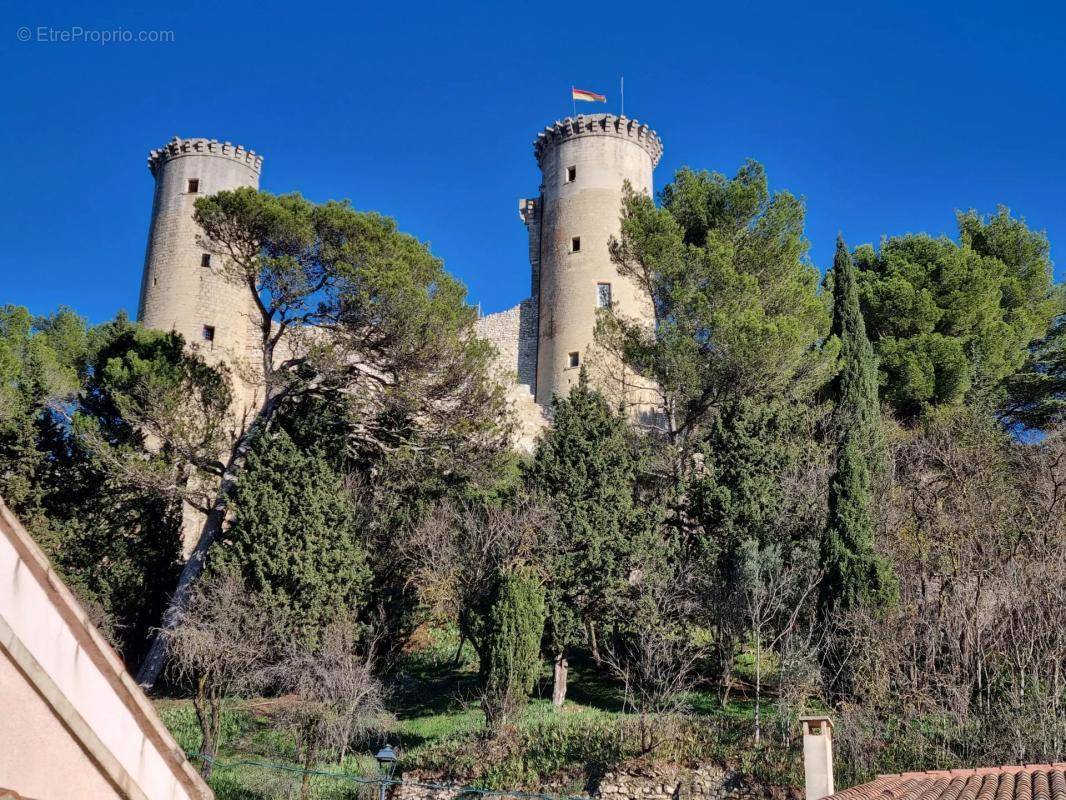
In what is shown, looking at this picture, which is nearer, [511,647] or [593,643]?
[511,647]

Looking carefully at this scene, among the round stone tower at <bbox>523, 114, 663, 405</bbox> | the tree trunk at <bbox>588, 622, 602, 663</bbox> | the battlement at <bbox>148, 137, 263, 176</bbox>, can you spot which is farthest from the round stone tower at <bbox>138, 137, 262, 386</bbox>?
the tree trunk at <bbox>588, 622, 602, 663</bbox>

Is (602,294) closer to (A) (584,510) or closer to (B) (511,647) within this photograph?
(A) (584,510)

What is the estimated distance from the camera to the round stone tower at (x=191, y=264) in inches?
1095

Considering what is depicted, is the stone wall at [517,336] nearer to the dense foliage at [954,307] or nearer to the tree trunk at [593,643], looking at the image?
the dense foliage at [954,307]

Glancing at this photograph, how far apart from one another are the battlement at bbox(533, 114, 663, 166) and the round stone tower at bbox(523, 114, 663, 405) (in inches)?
1.1

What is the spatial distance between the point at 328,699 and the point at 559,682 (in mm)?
3715

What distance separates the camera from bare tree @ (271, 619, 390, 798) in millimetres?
13789

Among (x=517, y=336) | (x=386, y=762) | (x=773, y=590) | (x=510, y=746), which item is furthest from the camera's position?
(x=517, y=336)

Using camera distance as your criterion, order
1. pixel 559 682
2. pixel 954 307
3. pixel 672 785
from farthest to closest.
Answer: pixel 954 307 < pixel 559 682 < pixel 672 785

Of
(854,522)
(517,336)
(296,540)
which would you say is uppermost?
(517,336)

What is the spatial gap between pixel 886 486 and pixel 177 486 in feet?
41.5

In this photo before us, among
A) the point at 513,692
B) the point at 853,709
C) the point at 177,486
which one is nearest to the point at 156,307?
the point at 177,486

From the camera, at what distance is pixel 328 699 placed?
1454cm

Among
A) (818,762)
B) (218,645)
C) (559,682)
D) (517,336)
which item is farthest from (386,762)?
(517,336)
